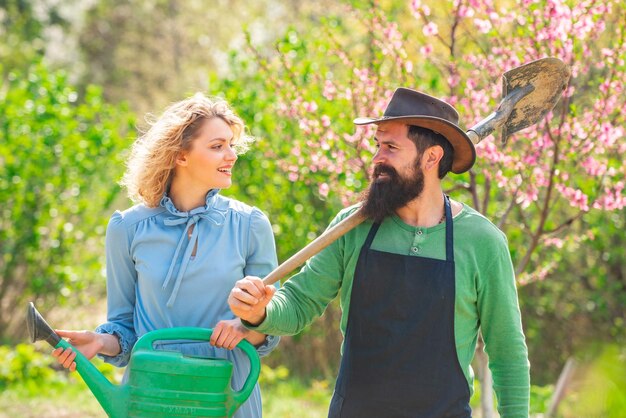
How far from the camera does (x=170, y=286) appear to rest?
288 centimetres

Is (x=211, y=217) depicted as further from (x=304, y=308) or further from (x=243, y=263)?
(x=304, y=308)

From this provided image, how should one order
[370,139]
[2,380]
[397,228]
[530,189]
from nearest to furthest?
[397,228] → [530,189] → [370,139] → [2,380]

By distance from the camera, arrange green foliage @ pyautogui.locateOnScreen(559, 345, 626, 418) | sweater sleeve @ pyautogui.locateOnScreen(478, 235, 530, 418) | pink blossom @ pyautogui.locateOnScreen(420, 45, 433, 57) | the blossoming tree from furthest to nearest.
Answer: pink blossom @ pyautogui.locateOnScreen(420, 45, 433, 57) < the blossoming tree < green foliage @ pyautogui.locateOnScreen(559, 345, 626, 418) < sweater sleeve @ pyautogui.locateOnScreen(478, 235, 530, 418)

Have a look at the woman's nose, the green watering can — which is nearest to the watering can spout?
the green watering can

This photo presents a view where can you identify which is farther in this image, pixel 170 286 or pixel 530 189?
pixel 530 189

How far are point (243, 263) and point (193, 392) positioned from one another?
507 millimetres

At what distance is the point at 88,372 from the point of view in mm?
2664

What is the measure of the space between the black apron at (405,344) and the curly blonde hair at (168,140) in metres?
0.76

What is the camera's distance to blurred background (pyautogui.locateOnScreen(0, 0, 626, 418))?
4305 millimetres

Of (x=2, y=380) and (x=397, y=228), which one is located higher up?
(x=397, y=228)

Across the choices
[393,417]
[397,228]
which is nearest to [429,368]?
[393,417]

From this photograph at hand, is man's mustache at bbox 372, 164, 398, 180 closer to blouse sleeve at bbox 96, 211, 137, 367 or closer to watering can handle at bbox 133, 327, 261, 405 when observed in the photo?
watering can handle at bbox 133, 327, 261, 405

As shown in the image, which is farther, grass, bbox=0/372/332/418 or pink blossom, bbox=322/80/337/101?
grass, bbox=0/372/332/418

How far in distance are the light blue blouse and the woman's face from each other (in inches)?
2.9
